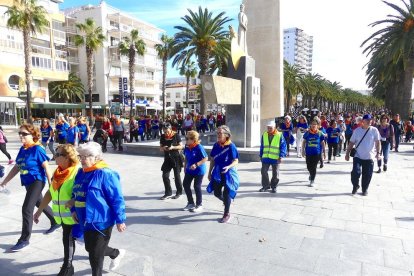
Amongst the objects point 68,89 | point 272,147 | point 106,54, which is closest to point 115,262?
point 272,147

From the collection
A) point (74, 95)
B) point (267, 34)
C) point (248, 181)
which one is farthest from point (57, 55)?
point (248, 181)

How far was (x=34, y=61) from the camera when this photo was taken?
1505 inches

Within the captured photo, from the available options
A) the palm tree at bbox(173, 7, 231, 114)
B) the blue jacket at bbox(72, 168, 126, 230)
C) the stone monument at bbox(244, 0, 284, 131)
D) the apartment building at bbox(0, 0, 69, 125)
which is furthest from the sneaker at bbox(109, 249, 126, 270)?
the apartment building at bbox(0, 0, 69, 125)

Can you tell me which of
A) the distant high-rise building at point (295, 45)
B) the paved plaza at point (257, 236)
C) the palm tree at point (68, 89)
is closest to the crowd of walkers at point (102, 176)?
the paved plaza at point (257, 236)

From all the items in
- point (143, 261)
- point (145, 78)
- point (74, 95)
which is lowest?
point (143, 261)

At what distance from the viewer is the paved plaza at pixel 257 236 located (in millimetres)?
3658

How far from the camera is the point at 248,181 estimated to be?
8.00 metres

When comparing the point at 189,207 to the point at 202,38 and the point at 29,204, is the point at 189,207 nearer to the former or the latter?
the point at 29,204

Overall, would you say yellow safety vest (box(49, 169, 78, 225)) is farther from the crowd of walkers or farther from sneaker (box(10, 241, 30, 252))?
sneaker (box(10, 241, 30, 252))

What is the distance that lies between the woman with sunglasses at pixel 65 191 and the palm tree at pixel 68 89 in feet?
149

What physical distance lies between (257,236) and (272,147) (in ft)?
8.16

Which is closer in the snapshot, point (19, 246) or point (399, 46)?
point (19, 246)

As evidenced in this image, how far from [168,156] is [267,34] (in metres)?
14.3

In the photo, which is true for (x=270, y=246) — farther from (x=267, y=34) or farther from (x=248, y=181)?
(x=267, y=34)
